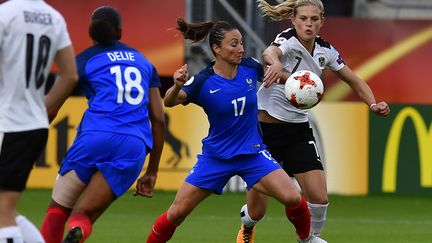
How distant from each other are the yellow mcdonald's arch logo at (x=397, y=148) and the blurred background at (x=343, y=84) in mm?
14

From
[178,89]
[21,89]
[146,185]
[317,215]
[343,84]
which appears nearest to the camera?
[21,89]

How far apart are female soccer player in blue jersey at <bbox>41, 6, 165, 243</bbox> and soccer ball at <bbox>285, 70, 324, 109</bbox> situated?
1832mm

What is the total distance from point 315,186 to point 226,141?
3.35 feet

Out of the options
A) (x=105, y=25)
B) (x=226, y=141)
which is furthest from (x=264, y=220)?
(x=105, y=25)

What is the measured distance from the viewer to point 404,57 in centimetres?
2047

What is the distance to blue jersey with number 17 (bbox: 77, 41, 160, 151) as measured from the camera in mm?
8156

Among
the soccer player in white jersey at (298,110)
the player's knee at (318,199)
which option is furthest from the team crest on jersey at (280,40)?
the player's knee at (318,199)

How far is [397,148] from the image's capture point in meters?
17.0

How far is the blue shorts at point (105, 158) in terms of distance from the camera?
8102 mm

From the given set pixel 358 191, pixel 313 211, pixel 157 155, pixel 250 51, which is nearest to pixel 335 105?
pixel 358 191

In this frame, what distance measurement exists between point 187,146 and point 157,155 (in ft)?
28.1

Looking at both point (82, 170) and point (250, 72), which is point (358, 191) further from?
point (82, 170)

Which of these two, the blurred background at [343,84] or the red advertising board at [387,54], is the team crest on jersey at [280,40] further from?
the red advertising board at [387,54]

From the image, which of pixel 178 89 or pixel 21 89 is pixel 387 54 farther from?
pixel 21 89
